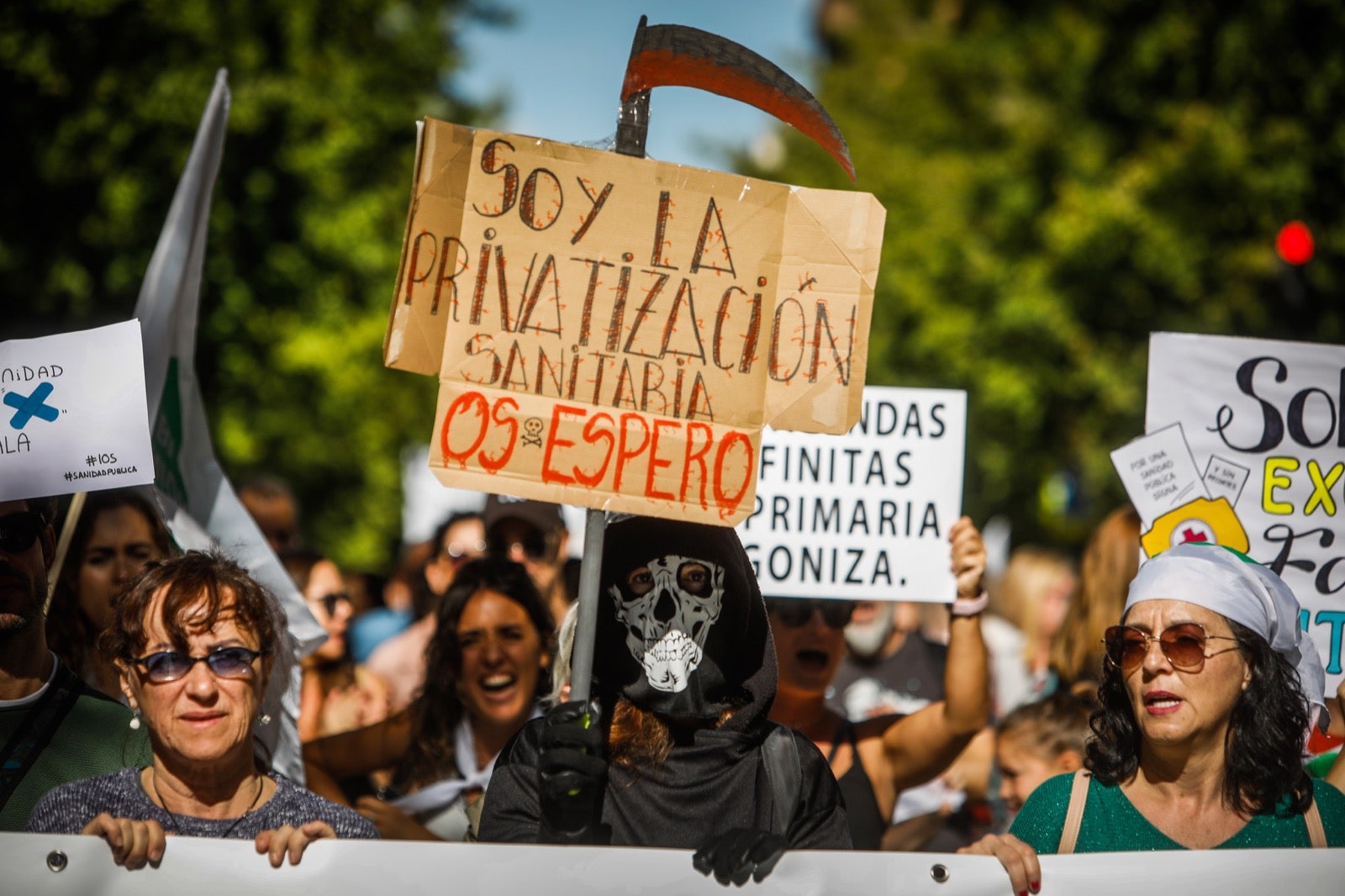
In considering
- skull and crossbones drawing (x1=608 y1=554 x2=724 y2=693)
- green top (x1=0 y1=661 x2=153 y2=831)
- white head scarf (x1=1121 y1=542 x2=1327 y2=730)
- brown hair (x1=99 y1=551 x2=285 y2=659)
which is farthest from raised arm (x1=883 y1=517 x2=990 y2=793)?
green top (x1=0 y1=661 x2=153 y2=831)

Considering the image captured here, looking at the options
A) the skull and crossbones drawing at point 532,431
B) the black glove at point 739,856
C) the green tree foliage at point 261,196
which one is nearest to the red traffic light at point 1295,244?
the skull and crossbones drawing at point 532,431

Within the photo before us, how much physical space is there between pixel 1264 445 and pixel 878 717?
135 cm

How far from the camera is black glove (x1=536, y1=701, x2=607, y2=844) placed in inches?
103

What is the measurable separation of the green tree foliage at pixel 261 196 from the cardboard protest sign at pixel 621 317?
7.05 metres

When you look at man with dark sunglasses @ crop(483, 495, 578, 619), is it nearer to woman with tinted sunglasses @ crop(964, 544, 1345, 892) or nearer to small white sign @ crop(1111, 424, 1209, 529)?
small white sign @ crop(1111, 424, 1209, 529)

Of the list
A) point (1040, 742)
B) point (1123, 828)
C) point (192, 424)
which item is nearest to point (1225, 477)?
point (1040, 742)

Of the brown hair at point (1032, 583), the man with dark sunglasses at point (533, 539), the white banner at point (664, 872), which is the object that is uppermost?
the brown hair at point (1032, 583)

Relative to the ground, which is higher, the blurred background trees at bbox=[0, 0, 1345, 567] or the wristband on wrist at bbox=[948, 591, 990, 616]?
the blurred background trees at bbox=[0, 0, 1345, 567]

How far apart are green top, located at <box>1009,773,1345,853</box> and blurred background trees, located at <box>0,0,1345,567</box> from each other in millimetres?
5675

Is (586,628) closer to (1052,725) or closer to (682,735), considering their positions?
(682,735)

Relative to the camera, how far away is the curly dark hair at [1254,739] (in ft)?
9.24

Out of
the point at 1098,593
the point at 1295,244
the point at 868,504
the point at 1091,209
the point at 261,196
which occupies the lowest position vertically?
the point at 1098,593

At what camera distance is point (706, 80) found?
2.90 m

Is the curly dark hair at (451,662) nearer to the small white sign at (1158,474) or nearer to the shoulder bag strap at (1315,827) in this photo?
the small white sign at (1158,474)
